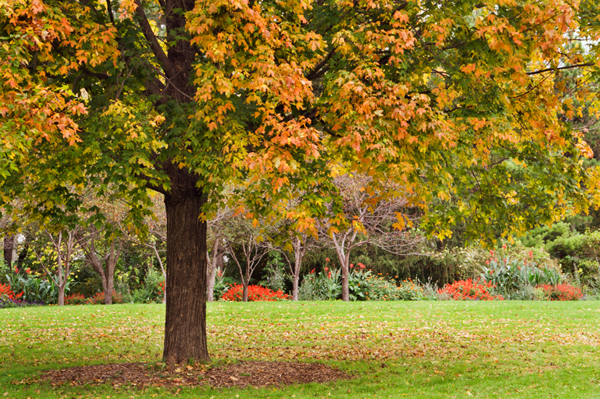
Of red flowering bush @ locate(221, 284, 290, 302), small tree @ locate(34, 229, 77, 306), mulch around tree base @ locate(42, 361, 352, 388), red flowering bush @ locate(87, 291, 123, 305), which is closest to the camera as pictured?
mulch around tree base @ locate(42, 361, 352, 388)

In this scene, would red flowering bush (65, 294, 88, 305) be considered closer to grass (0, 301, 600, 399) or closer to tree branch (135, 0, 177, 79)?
grass (0, 301, 600, 399)

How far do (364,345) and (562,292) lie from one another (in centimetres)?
1201

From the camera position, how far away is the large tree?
5.28 metres

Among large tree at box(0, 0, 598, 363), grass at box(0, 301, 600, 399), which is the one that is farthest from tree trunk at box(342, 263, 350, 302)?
large tree at box(0, 0, 598, 363)

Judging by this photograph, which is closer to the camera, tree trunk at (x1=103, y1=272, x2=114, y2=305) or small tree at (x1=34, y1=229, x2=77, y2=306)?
small tree at (x1=34, y1=229, x2=77, y2=306)

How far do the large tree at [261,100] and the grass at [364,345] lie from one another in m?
1.99

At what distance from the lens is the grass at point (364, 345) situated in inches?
263

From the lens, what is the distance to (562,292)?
60.6ft

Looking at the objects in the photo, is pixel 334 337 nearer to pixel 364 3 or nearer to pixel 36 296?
pixel 364 3

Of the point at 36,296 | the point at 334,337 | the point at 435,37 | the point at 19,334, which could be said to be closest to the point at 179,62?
the point at 435,37

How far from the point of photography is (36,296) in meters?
20.5

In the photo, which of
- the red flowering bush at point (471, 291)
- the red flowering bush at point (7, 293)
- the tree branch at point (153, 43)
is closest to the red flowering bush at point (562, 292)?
the red flowering bush at point (471, 291)

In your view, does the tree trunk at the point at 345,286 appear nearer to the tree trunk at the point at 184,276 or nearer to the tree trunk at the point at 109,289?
the tree trunk at the point at 109,289

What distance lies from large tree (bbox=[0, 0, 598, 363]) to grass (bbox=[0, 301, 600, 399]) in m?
1.99
